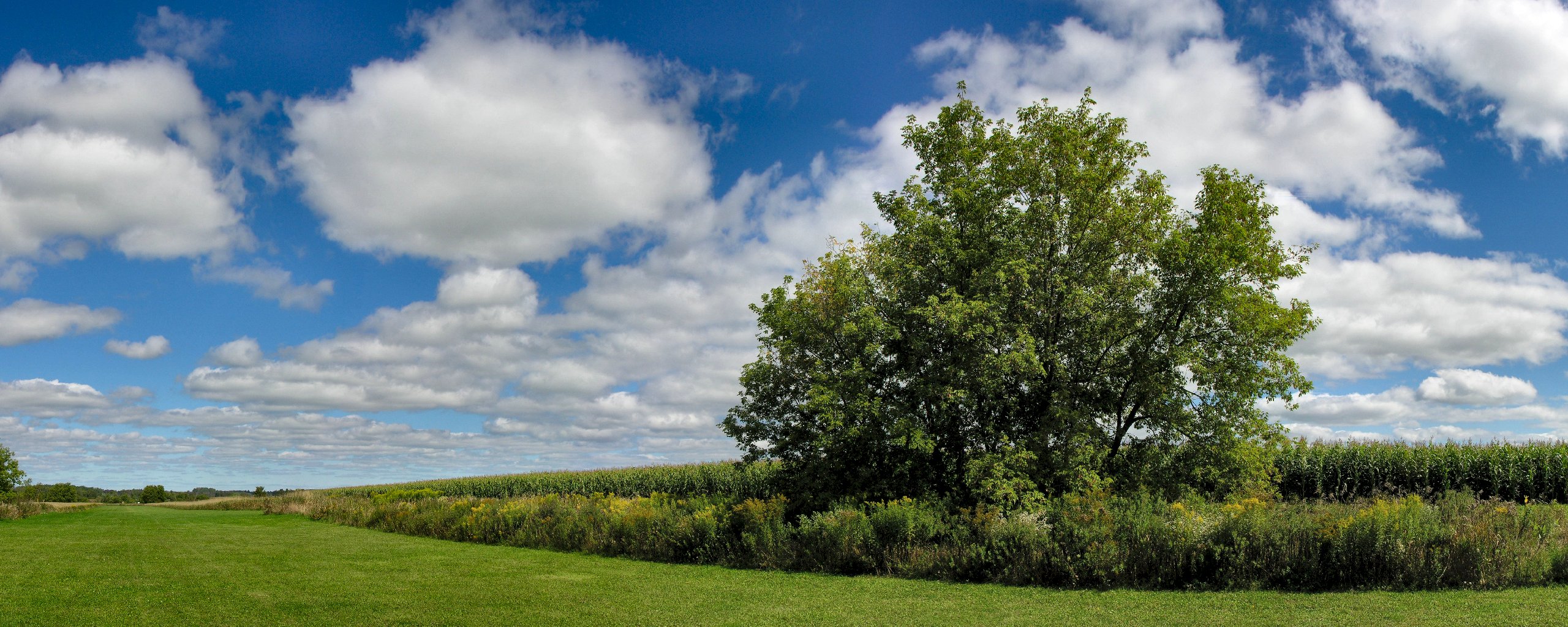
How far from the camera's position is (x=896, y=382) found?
60.1 ft

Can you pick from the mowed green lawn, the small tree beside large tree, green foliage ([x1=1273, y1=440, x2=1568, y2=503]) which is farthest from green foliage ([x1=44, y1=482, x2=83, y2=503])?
green foliage ([x1=1273, y1=440, x2=1568, y2=503])

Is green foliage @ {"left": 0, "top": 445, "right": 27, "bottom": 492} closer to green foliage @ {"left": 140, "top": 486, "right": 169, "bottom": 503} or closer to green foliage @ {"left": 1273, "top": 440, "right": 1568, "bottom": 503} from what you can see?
green foliage @ {"left": 140, "top": 486, "right": 169, "bottom": 503}

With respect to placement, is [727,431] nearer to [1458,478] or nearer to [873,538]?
[873,538]

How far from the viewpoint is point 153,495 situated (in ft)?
198

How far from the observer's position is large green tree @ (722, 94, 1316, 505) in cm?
1736

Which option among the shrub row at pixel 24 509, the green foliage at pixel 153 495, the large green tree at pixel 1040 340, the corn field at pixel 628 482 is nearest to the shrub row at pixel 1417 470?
the large green tree at pixel 1040 340

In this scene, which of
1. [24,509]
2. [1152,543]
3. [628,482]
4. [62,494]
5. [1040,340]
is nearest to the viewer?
[1152,543]

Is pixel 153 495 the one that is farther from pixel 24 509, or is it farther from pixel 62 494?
pixel 24 509

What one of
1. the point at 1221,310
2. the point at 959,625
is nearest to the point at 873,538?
the point at 959,625

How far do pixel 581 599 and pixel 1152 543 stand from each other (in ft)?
28.7

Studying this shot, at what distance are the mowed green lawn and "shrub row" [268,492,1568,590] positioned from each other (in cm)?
63

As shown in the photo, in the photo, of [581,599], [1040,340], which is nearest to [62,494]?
[581,599]

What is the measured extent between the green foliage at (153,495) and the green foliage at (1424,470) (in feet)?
244

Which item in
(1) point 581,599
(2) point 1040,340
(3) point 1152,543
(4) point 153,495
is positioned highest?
(2) point 1040,340
